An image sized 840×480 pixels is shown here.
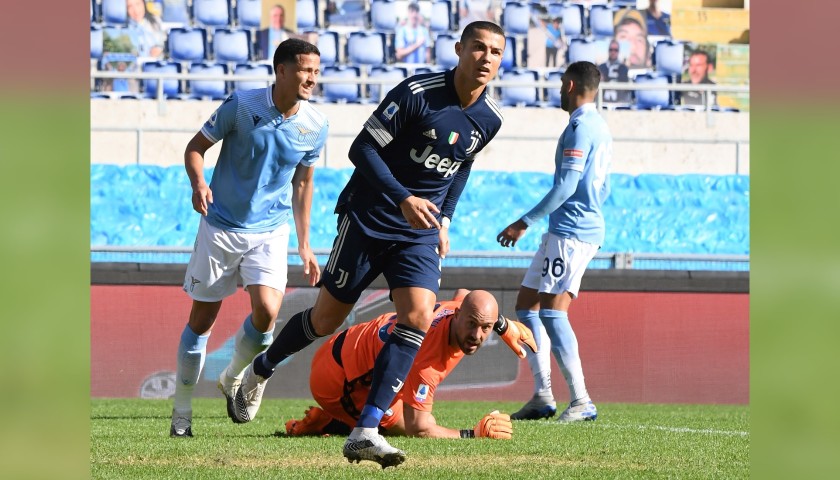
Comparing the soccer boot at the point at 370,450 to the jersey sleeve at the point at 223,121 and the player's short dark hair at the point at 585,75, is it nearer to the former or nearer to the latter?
the jersey sleeve at the point at 223,121

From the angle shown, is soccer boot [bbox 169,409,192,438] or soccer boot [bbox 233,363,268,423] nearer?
soccer boot [bbox 169,409,192,438]

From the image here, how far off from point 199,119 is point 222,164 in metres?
11.7

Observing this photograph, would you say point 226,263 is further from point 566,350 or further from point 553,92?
point 553,92

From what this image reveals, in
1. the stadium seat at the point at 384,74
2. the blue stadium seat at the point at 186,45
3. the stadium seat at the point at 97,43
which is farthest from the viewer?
the blue stadium seat at the point at 186,45

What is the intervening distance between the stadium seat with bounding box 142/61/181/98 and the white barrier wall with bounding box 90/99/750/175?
57cm

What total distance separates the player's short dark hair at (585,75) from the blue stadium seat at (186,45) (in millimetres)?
12749

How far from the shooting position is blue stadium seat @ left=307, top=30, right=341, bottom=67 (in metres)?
20.0

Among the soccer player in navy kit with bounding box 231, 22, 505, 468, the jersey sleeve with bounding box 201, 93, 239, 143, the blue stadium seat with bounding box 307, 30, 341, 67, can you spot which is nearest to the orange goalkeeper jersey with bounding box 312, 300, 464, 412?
the soccer player in navy kit with bounding box 231, 22, 505, 468

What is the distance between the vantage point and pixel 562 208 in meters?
8.12

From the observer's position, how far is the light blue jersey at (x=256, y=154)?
6328mm

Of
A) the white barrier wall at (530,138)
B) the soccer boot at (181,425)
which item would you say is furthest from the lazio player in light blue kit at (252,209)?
the white barrier wall at (530,138)

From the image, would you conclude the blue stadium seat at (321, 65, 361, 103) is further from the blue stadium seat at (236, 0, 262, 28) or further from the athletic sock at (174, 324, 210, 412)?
the athletic sock at (174, 324, 210, 412)
